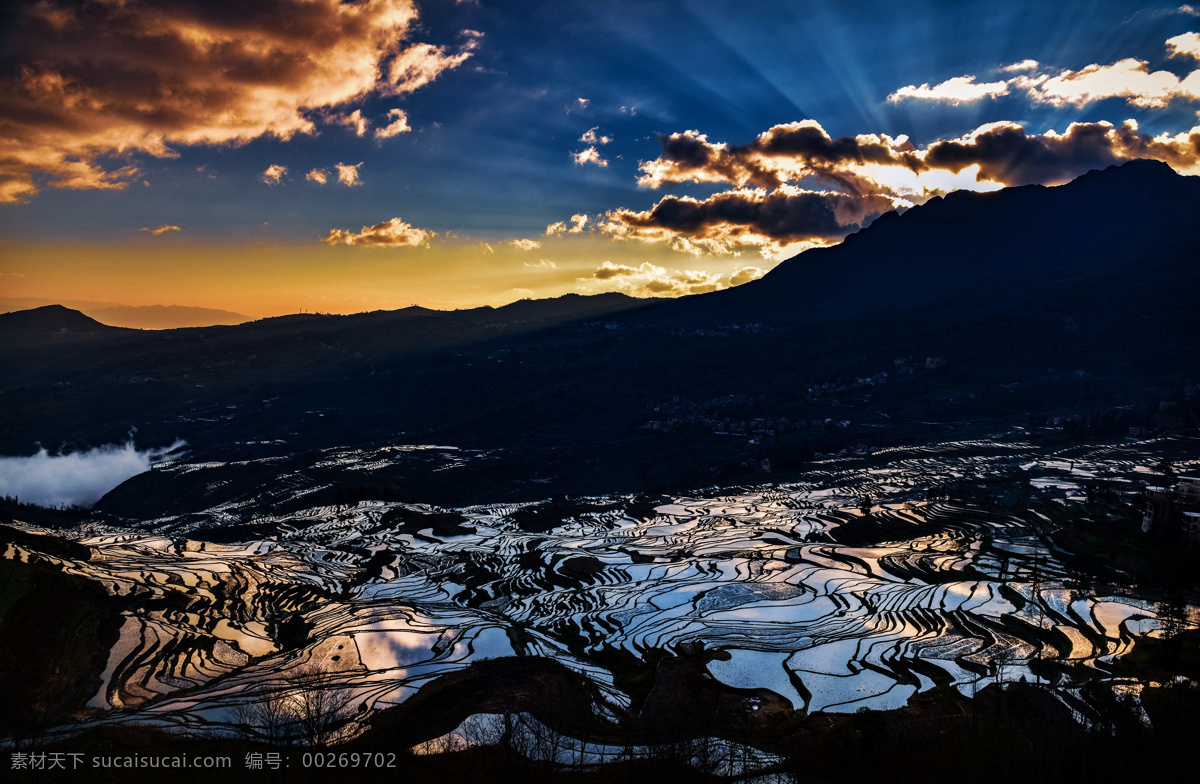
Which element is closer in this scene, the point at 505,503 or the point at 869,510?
the point at 869,510

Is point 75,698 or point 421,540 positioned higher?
point 75,698

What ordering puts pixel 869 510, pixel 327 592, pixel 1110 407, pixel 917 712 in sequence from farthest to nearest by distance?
pixel 1110 407, pixel 869 510, pixel 327 592, pixel 917 712

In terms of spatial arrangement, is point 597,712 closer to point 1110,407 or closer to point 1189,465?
point 1189,465

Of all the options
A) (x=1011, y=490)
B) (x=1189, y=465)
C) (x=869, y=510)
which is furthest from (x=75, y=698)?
(x=1189, y=465)

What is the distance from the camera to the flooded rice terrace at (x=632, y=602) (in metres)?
54.9

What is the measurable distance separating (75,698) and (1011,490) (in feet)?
406

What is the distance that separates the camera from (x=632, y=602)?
259ft

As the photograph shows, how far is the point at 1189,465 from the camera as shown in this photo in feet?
408

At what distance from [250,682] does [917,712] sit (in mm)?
46585

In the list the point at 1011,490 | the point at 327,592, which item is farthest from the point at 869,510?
the point at 327,592

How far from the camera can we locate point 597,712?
5188 cm

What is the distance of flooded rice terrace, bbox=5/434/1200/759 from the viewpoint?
180 feet

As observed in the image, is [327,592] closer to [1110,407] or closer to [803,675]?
[803,675]

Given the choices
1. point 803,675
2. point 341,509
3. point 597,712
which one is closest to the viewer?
point 597,712
